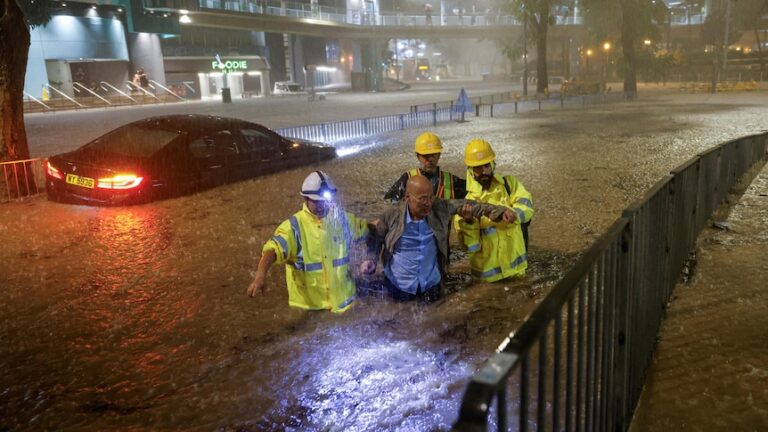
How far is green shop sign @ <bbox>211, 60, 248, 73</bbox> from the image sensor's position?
47781 millimetres

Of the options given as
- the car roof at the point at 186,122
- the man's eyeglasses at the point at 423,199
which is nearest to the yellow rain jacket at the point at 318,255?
the man's eyeglasses at the point at 423,199

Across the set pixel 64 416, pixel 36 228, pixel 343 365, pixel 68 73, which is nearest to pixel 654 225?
pixel 343 365

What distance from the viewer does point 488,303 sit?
→ 16.9 ft

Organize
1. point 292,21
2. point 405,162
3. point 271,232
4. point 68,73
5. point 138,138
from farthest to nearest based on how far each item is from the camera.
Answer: point 292,21
point 68,73
point 405,162
point 138,138
point 271,232

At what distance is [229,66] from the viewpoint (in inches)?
1895

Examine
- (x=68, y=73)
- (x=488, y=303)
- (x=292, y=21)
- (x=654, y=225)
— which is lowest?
(x=488, y=303)

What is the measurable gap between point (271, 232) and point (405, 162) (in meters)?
6.24

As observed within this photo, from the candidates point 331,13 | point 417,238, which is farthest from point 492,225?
point 331,13

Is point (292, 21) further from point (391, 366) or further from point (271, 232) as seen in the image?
point (391, 366)

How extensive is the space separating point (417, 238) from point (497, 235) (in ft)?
2.79

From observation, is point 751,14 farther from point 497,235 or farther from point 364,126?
point 497,235

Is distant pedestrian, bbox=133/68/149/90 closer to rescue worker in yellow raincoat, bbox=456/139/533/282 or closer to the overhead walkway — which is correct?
the overhead walkway

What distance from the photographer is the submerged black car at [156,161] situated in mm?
8883

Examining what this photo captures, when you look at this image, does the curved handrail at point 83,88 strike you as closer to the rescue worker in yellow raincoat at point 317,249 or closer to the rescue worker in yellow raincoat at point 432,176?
the rescue worker in yellow raincoat at point 432,176
